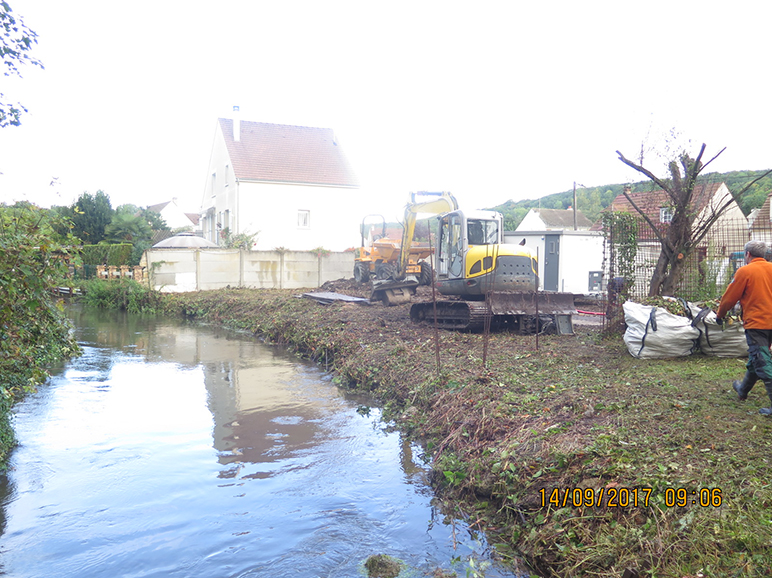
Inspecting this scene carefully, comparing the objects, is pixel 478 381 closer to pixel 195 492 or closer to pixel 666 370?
pixel 666 370

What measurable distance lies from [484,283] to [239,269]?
16.0 m

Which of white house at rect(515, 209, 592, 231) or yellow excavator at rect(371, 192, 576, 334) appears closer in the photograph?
yellow excavator at rect(371, 192, 576, 334)

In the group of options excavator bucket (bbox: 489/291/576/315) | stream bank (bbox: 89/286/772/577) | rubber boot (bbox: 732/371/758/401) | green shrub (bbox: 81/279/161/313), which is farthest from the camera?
green shrub (bbox: 81/279/161/313)

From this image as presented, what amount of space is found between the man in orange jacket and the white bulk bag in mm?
2377

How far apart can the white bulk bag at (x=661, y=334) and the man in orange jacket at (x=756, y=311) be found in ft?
7.80

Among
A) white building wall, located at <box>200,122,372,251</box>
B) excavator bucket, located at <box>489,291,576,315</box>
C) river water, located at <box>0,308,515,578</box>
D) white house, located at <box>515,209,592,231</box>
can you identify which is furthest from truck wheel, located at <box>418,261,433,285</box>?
white house, located at <box>515,209,592,231</box>

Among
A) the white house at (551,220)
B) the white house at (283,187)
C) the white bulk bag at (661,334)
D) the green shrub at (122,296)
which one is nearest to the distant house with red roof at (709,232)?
the white bulk bag at (661,334)

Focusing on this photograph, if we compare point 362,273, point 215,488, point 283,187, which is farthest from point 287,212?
point 215,488

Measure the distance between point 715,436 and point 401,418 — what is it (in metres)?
3.83

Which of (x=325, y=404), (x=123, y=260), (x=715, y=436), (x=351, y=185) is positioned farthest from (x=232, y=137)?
(x=715, y=436)

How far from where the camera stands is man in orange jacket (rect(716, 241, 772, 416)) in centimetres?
578

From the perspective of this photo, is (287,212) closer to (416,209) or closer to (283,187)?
(283,187)

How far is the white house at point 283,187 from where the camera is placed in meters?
33.1
